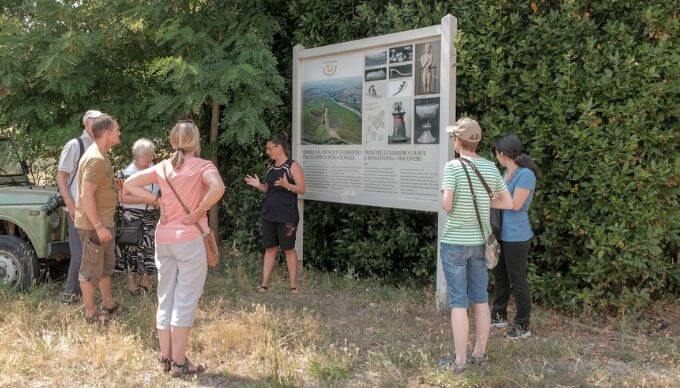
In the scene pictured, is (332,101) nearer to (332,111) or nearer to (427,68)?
(332,111)

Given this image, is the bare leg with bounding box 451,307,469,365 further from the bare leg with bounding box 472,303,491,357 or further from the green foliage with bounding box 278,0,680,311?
the green foliage with bounding box 278,0,680,311

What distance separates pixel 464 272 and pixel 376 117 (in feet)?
8.42

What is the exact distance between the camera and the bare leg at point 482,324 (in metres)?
4.54

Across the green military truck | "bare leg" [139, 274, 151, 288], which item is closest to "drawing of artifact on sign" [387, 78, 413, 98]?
"bare leg" [139, 274, 151, 288]

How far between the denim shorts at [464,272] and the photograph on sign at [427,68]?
6.83ft

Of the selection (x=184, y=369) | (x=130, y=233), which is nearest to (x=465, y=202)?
(x=184, y=369)

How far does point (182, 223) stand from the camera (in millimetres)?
4242

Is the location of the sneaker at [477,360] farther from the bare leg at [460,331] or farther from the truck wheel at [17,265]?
the truck wheel at [17,265]

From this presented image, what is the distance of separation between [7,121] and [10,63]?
0.86m

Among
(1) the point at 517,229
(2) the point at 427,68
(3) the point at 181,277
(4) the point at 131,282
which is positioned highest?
(2) the point at 427,68

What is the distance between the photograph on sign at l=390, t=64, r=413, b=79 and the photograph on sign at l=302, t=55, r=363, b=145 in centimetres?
46

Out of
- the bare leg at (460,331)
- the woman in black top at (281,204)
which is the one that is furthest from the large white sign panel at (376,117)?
the bare leg at (460,331)

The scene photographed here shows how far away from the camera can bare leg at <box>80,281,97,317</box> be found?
555 centimetres

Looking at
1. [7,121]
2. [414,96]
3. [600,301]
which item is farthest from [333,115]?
[7,121]
